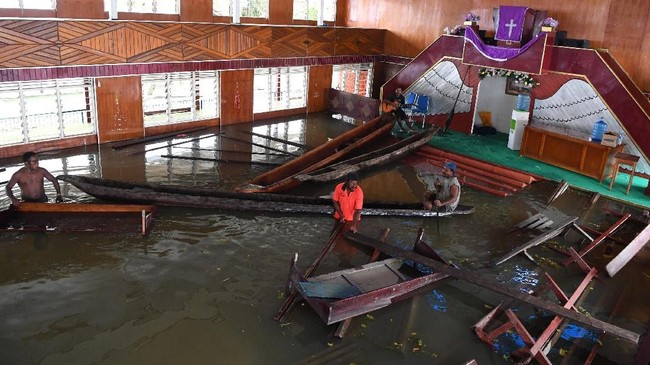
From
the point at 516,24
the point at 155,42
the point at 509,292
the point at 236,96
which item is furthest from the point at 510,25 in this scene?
the point at 509,292

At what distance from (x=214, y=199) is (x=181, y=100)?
30.7 ft

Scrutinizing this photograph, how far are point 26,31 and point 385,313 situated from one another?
12.3 meters

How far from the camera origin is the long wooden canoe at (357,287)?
6.56m

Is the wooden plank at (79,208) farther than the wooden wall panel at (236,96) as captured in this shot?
No

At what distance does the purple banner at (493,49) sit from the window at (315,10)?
877cm

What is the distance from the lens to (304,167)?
43.3 feet

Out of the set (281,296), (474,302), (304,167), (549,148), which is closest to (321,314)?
(281,296)

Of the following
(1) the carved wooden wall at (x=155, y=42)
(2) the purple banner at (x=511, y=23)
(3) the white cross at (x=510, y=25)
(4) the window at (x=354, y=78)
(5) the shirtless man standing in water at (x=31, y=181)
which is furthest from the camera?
(4) the window at (x=354, y=78)

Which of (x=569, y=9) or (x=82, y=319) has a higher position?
(x=569, y=9)

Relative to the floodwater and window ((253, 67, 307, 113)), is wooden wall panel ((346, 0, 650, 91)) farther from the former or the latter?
the floodwater

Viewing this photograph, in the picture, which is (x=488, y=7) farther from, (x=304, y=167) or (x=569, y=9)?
(x=304, y=167)

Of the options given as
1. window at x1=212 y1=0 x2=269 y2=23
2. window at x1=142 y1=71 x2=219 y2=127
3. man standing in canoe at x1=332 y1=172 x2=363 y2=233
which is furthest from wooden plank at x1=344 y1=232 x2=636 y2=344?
window at x1=212 y1=0 x2=269 y2=23

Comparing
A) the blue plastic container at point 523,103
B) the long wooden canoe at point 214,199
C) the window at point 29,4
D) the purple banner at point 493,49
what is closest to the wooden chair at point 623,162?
the purple banner at point 493,49

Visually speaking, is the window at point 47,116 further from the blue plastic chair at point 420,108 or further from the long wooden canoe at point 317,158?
the blue plastic chair at point 420,108
